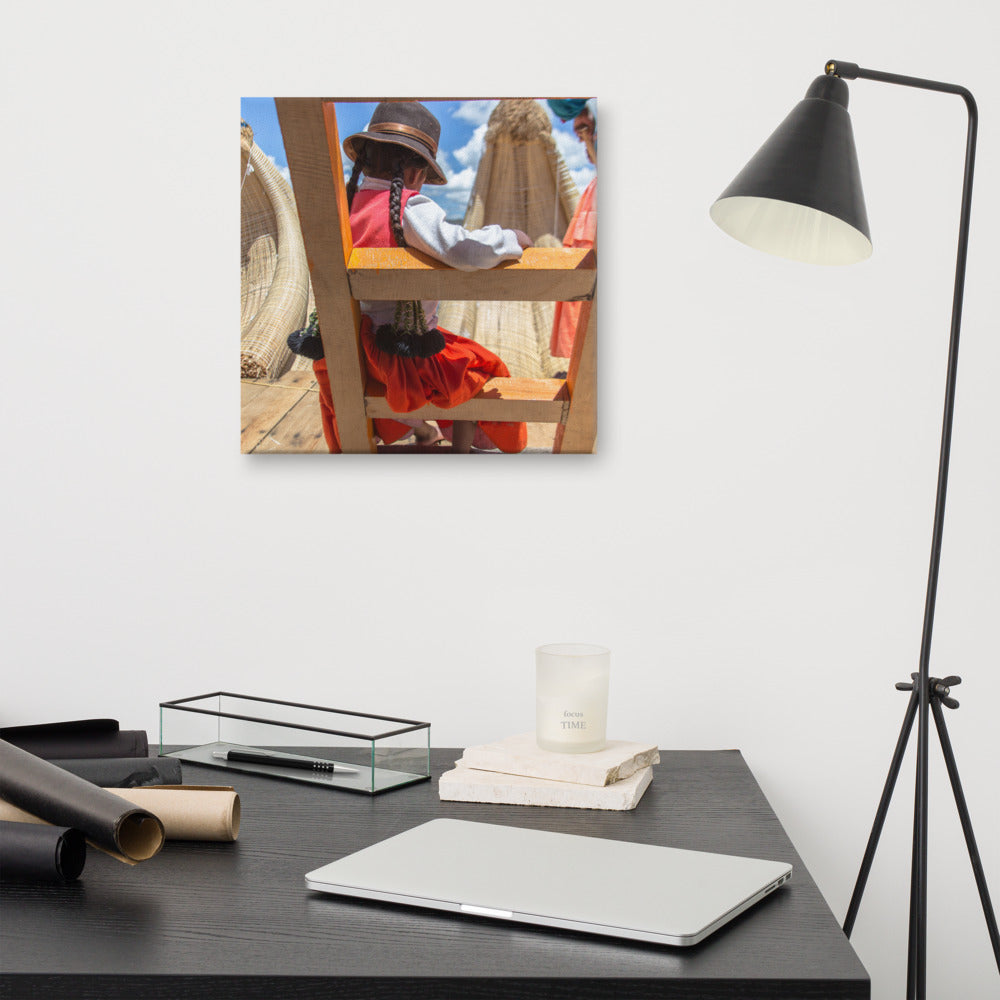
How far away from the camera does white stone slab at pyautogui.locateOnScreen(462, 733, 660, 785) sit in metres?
1.15

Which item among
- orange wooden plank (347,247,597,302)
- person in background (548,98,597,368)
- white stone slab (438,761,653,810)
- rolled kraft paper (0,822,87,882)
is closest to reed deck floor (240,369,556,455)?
orange wooden plank (347,247,597,302)

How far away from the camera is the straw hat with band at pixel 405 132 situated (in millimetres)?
1479

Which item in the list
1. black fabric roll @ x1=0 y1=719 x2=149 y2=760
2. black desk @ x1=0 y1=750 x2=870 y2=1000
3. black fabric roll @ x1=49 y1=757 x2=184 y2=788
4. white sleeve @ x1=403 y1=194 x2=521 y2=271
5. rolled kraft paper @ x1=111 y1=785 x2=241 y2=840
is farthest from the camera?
white sleeve @ x1=403 y1=194 x2=521 y2=271

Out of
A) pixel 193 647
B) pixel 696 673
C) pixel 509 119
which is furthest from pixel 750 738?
pixel 509 119

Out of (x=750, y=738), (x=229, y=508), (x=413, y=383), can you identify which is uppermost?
(x=413, y=383)

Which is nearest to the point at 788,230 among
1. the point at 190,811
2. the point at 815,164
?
the point at 815,164

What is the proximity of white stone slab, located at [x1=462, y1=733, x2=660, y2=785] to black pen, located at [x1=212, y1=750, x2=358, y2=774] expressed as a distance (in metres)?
0.16

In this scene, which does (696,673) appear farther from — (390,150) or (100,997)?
(100,997)

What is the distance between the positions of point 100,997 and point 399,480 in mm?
920

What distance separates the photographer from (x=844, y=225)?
1267 mm

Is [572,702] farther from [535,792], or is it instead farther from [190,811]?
[190,811]

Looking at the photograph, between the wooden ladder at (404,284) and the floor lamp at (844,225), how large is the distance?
0.97 feet

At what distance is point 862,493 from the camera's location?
150cm

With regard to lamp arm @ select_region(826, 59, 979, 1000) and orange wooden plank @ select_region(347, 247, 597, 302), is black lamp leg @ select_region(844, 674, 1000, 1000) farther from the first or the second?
orange wooden plank @ select_region(347, 247, 597, 302)
